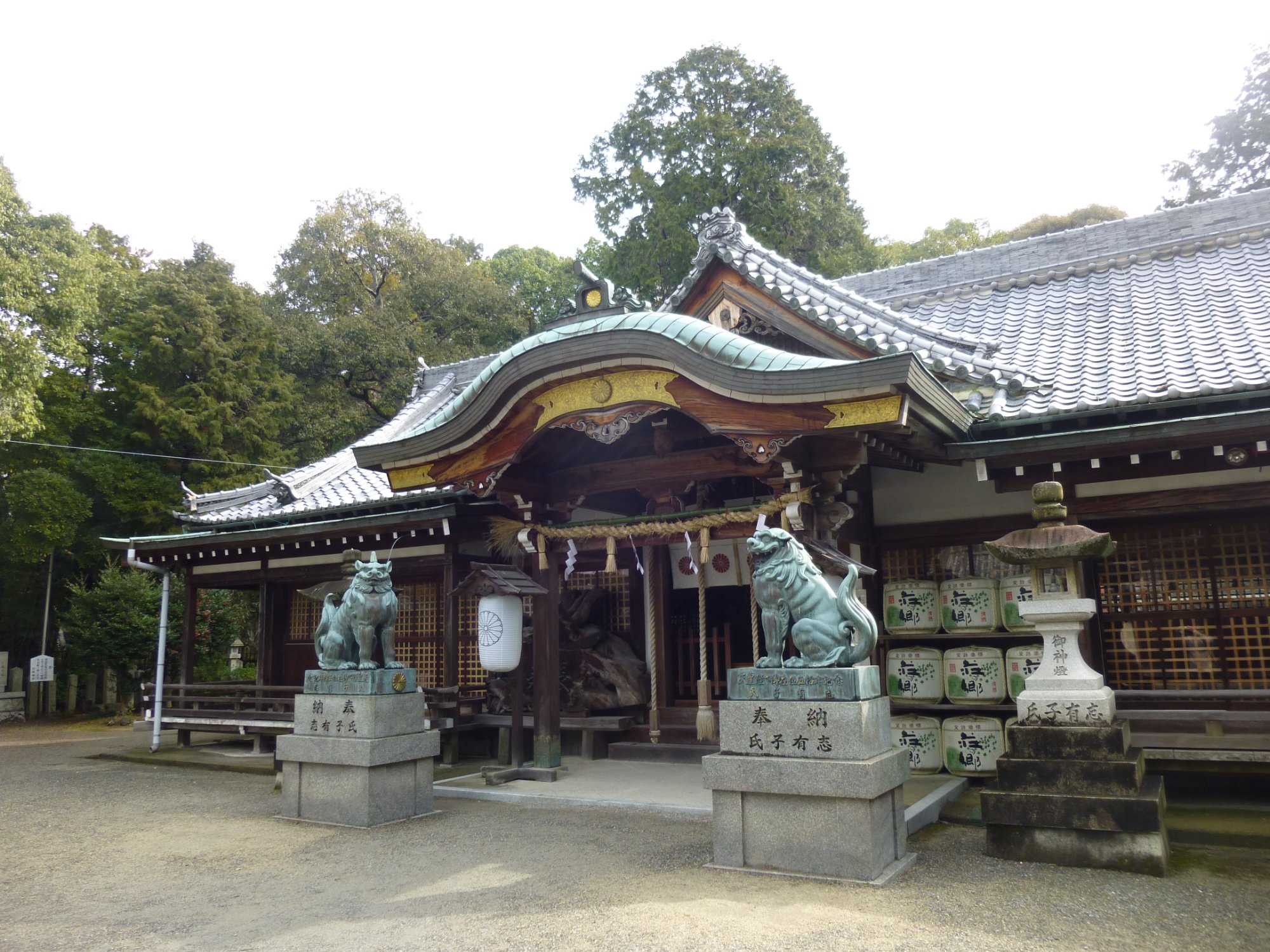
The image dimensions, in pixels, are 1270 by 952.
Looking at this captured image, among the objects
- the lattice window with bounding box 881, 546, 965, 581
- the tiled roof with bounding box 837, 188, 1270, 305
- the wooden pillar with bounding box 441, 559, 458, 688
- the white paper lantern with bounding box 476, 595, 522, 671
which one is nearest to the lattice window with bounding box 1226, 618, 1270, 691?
the lattice window with bounding box 881, 546, 965, 581

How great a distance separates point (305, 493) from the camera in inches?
600

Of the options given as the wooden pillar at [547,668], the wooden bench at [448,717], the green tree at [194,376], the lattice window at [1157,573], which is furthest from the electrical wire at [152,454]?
the lattice window at [1157,573]

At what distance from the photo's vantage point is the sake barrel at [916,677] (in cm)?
956

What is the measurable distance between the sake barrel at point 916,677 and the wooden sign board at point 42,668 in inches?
860

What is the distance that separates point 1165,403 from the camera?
7680 mm

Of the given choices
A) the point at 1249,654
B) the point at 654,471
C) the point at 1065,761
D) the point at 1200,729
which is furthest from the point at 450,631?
the point at 1249,654

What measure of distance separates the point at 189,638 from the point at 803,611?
41.0 feet

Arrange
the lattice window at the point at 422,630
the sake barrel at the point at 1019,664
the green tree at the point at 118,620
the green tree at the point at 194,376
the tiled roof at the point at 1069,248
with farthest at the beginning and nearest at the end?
the green tree at the point at 194,376 → the green tree at the point at 118,620 → the lattice window at the point at 422,630 → the tiled roof at the point at 1069,248 → the sake barrel at the point at 1019,664

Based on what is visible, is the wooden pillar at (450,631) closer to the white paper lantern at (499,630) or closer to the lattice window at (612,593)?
the lattice window at (612,593)

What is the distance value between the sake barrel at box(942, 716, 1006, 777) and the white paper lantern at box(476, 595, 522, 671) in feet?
15.5

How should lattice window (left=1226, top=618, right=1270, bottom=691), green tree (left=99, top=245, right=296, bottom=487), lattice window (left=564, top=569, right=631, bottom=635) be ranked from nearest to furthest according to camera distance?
lattice window (left=1226, top=618, right=1270, bottom=691) → lattice window (left=564, top=569, right=631, bottom=635) → green tree (left=99, top=245, right=296, bottom=487)

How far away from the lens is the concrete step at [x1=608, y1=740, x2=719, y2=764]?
1062cm

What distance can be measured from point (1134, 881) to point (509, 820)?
5104 millimetres

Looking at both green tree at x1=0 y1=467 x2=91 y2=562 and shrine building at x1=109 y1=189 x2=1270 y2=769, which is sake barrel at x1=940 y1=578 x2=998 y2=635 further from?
green tree at x1=0 y1=467 x2=91 y2=562
